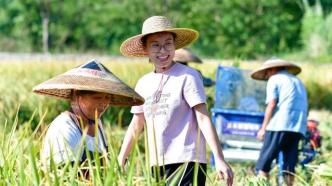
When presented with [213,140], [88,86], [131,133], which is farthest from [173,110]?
[88,86]

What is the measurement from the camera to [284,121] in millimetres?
8477

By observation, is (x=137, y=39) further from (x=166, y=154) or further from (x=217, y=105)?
(x=217, y=105)

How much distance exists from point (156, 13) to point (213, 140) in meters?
36.2

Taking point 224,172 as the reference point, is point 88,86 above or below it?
above

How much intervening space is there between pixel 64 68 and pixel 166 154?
408 inches

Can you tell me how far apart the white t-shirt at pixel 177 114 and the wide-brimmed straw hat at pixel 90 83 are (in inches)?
7.9

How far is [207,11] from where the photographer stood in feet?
124

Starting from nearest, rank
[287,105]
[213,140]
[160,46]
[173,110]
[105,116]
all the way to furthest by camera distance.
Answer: [213,140], [173,110], [160,46], [287,105], [105,116]

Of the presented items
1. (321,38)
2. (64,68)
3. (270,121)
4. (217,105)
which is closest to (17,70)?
(64,68)

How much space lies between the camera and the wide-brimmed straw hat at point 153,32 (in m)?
5.14

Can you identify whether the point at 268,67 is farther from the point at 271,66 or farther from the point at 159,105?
the point at 159,105

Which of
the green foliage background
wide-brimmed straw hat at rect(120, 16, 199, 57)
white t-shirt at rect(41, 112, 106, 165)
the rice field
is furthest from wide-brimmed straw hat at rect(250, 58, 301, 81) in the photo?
the green foliage background

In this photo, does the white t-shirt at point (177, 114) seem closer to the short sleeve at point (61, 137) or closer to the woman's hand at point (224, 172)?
the woman's hand at point (224, 172)

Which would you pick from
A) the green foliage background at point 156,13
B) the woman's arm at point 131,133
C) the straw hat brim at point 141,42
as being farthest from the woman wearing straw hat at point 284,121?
the green foliage background at point 156,13
